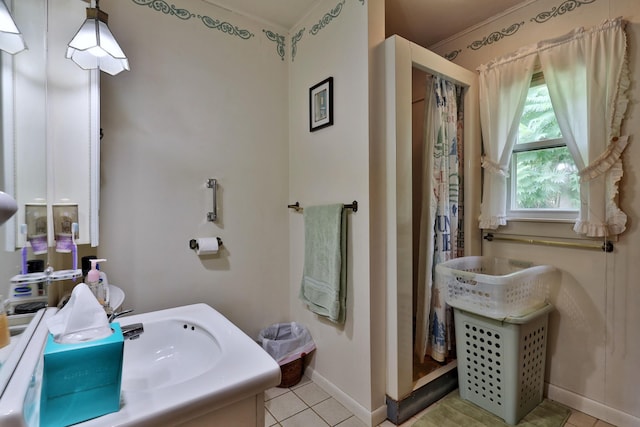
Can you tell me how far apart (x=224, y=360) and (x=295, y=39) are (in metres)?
2.10

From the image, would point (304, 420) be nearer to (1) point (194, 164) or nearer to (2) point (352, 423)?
(2) point (352, 423)

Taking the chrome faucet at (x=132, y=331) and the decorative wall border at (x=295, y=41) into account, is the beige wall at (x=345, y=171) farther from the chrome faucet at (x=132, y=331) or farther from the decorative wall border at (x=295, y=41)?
the chrome faucet at (x=132, y=331)

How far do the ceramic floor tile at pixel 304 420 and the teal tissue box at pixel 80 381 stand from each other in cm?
122

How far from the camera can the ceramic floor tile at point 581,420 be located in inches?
64.0

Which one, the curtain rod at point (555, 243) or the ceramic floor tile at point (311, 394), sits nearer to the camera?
the curtain rod at point (555, 243)

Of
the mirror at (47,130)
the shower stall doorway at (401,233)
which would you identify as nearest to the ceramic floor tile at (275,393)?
the shower stall doorway at (401,233)

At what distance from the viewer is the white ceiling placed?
1906 mm

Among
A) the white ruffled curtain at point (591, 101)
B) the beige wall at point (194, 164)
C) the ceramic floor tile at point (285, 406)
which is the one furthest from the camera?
the ceramic floor tile at point (285, 406)

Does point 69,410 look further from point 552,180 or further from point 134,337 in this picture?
point 552,180

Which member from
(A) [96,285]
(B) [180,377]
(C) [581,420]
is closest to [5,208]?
(A) [96,285]

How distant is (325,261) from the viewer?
187cm

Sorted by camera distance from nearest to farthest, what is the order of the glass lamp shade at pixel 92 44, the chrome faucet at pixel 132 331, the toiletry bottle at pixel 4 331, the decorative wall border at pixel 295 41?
the toiletry bottle at pixel 4 331
the chrome faucet at pixel 132 331
the glass lamp shade at pixel 92 44
the decorative wall border at pixel 295 41

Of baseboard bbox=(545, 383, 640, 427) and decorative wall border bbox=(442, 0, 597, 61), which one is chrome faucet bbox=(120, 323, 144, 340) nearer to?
baseboard bbox=(545, 383, 640, 427)

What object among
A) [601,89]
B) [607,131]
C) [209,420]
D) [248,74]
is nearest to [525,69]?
[601,89]
